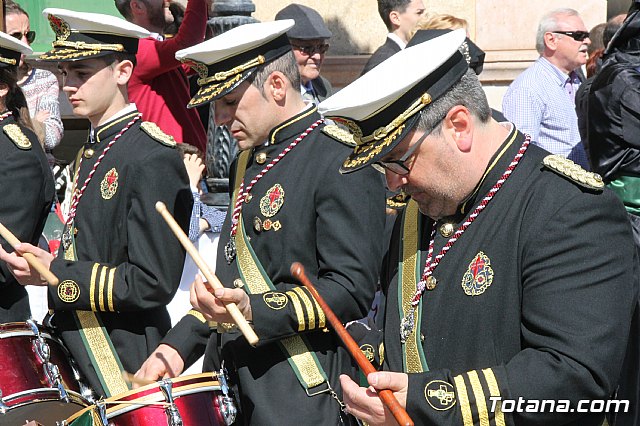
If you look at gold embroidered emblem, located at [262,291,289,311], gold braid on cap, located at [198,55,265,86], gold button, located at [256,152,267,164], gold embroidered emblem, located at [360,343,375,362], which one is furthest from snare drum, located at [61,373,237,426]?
gold braid on cap, located at [198,55,265,86]

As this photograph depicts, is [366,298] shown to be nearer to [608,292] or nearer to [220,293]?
[220,293]

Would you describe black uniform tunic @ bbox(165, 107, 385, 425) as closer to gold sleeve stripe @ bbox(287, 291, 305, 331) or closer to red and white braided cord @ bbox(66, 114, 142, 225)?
gold sleeve stripe @ bbox(287, 291, 305, 331)

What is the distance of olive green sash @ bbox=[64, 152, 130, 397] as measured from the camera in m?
4.64

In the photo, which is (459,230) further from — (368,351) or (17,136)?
(17,136)

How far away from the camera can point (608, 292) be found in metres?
2.96

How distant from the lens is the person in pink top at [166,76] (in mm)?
7453

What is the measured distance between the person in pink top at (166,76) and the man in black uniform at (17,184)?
6.84ft

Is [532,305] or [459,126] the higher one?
[459,126]

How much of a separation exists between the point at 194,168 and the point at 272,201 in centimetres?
290

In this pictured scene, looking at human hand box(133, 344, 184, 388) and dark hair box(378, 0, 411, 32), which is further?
dark hair box(378, 0, 411, 32)

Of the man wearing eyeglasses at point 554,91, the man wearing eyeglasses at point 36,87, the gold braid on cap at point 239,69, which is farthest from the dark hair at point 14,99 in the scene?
the man wearing eyeglasses at point 554,91

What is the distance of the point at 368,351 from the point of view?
3.71 metres

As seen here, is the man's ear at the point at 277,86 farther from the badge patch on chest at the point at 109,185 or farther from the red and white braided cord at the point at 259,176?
the badge patch on chest at the point at 109,185

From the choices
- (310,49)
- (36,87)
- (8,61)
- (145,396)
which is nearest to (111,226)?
(145,396)
